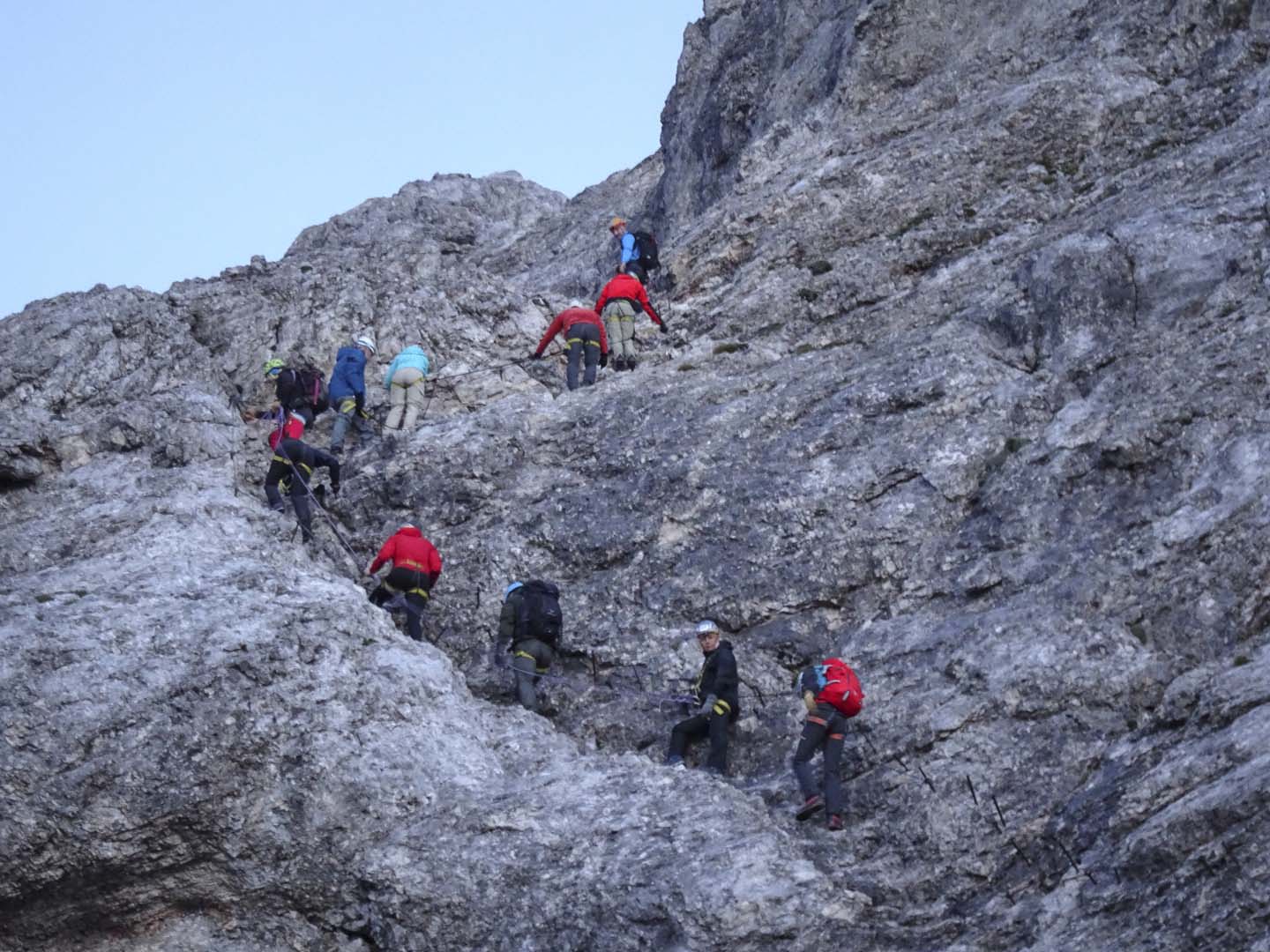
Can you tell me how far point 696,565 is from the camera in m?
22.3

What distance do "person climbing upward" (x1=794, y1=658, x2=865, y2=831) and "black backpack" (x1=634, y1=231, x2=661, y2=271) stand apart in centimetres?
1452

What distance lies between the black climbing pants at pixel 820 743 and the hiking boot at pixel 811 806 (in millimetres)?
76

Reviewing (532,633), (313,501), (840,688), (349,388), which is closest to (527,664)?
(532,633)

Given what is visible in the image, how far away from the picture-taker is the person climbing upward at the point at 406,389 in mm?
26766

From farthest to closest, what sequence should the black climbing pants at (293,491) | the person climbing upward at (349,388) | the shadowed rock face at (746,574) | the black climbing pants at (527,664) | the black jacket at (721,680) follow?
the person climbing upward at (349,388) < the black climbing pants at (293,491) < the black climbing pants at (527,664) < the black jacket at (721,680) < the shadowed rock face at (746,574)

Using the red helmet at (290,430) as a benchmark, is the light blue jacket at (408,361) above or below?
above

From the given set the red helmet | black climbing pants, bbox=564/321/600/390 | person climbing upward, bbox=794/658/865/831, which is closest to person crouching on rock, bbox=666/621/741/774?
person climbing upward, bbox=794/658/865/831

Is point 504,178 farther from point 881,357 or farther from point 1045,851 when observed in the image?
point 1045,851

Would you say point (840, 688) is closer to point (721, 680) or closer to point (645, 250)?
point (721, 680)

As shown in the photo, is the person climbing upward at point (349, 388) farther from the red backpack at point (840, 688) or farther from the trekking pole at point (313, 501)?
the red backpack at point (840, 688)

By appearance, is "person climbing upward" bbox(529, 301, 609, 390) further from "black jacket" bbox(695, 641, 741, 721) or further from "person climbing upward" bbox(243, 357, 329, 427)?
"black jacket" bbox(695, 641, 741, 721)

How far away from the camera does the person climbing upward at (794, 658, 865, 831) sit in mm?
17922

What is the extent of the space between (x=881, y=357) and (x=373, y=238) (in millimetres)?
22511

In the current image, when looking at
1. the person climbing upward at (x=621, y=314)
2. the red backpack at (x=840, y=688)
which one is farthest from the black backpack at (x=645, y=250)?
the red backpack at (x=840, y=688)
